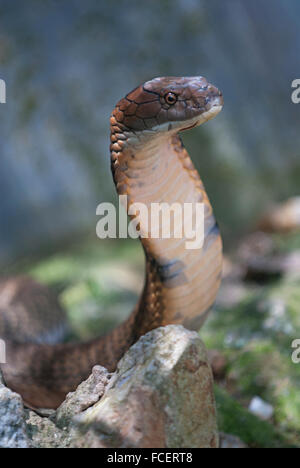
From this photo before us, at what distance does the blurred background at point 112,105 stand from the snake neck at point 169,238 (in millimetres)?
3637

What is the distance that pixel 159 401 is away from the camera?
4.06 feet

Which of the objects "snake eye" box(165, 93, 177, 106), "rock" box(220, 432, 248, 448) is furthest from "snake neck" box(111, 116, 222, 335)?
"rock" box(220, 432, 248, 448)

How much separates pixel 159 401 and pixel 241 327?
79.4 inches

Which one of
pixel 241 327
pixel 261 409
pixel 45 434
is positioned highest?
pixel 45 434

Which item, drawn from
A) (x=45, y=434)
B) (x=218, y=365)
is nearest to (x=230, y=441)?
(x=218, y=365)

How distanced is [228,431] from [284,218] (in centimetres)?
369

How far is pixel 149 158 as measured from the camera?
1762 mm

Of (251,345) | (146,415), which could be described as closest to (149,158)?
(146,415)

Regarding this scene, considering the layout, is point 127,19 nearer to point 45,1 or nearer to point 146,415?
point 45,1

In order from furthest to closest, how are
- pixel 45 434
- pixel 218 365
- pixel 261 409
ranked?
pixel 218 365, pixel 261 409, pixel 45 434

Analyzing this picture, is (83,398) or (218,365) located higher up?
(83,398)

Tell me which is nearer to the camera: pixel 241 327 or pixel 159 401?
pixel 159 401

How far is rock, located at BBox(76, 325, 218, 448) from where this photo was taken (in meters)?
1.21

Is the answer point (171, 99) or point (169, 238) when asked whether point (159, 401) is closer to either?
point (169, 238)
